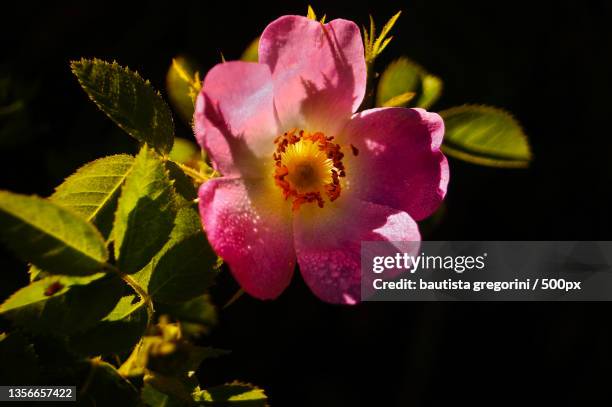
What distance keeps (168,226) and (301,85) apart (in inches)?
11.3

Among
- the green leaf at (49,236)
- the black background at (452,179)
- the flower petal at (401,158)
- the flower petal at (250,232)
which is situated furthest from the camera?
the black background at (452,179)

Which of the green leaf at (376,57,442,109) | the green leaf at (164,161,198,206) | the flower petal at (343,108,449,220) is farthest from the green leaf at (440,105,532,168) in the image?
the green leaf at (164,161,198,206)

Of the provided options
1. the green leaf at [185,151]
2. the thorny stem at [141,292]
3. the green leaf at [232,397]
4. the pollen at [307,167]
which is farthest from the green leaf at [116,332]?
the green leaf at [185,151]

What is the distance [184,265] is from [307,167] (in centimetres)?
30

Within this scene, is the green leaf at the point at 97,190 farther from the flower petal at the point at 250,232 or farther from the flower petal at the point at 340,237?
the flower petal at the point at 340,237

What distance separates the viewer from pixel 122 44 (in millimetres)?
1744

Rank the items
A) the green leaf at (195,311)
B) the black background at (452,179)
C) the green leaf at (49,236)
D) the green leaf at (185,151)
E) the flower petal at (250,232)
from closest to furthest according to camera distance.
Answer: the green leaf at (49,236)
the flower petal at (250,232)
the green leaf at (195,311)
the green leaf at (185,151)
the black background at (452,179)

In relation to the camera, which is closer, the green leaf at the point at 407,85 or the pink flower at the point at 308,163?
the pink flower at the point at 308,163

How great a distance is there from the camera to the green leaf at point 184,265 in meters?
0.88

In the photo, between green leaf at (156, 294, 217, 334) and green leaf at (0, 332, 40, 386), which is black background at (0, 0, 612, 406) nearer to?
green leaf at (156, 294, 217, 334)

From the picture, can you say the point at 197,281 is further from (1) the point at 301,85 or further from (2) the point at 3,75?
(2) the point at 3,75

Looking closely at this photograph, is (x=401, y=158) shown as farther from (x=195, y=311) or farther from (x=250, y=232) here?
(x=195, y=311)

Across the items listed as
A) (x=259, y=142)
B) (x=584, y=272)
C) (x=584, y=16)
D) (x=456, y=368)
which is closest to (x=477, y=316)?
(x=456, y=368)

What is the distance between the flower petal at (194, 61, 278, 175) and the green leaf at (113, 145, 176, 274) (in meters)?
0.08
